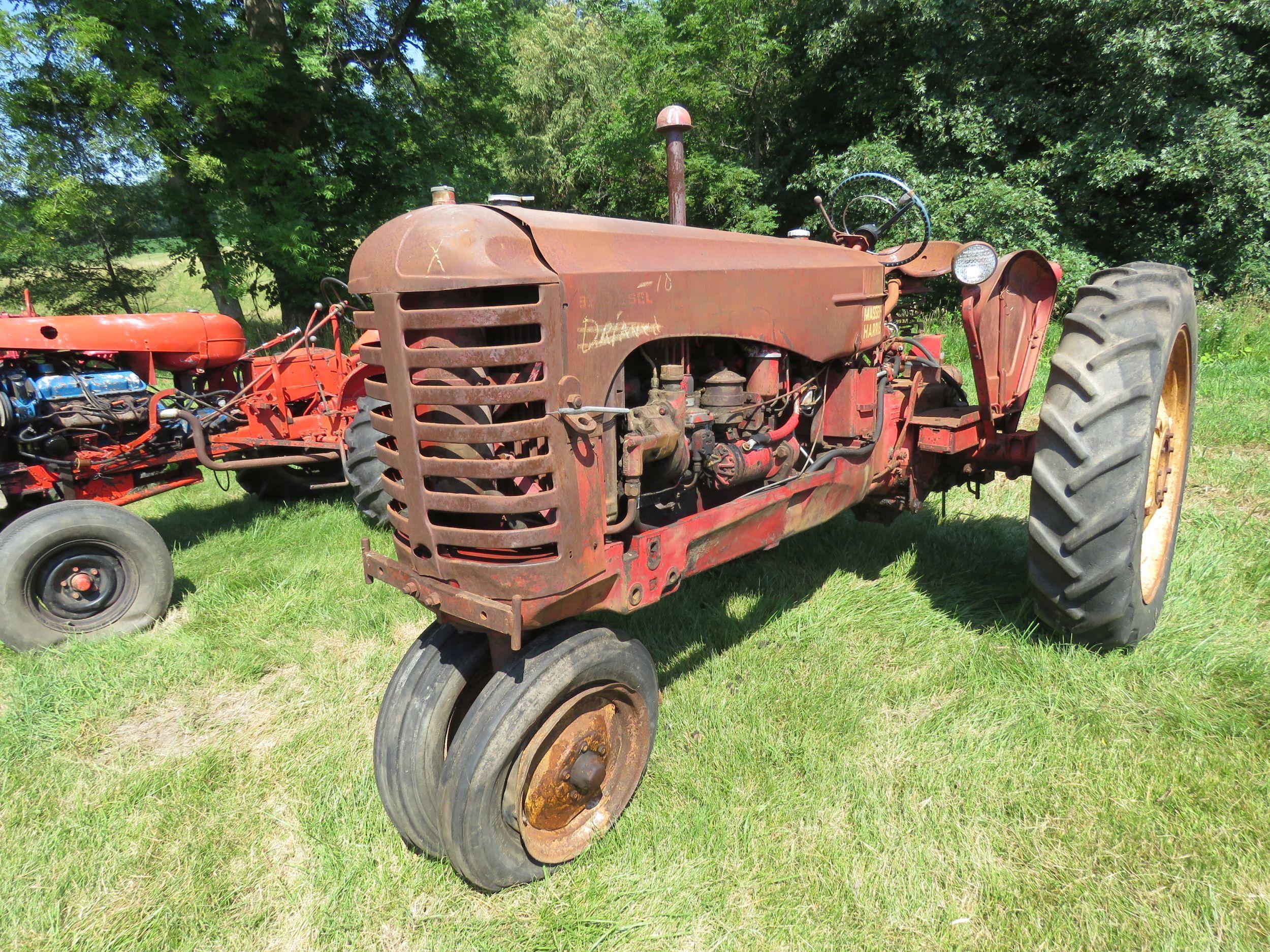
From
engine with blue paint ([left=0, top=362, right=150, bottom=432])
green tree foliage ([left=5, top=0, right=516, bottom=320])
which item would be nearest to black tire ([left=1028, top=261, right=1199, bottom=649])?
engine with blue paint ([left=0, top=362, right=150, bottom=432])

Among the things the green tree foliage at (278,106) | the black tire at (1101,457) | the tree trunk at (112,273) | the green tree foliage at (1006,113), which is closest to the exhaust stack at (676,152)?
the black tire at (1101,457)

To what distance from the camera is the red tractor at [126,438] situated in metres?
3.71

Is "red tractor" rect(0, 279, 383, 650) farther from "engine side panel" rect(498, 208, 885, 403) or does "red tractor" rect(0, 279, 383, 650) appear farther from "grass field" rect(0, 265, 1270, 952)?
"engine side panel" rect(498, 208, 885, 403)

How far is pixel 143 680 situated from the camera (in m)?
3.31

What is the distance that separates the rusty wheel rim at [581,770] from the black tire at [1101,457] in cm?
160

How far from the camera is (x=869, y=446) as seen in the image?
3.13 metres

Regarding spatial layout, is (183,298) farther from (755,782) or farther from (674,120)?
(755,782)

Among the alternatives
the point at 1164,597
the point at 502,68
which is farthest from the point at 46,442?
the point at 502,68

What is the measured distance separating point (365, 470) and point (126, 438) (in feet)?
4.83

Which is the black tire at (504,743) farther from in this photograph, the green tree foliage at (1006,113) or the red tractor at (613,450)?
the green tree foliage at (1006,113)

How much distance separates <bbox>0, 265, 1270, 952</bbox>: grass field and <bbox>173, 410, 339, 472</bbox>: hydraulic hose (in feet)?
3.75

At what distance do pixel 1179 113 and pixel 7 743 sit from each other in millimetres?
13156

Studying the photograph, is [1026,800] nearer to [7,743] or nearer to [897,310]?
[897,310]

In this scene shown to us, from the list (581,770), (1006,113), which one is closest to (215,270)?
(581,770)
